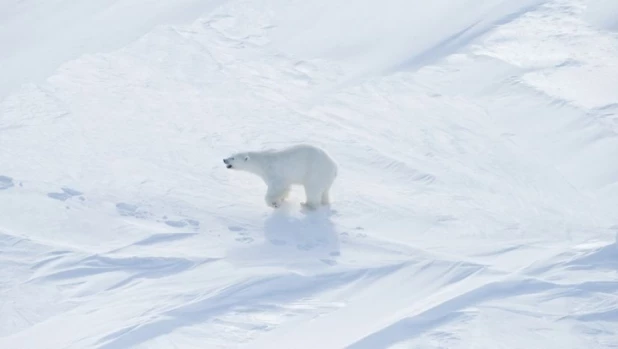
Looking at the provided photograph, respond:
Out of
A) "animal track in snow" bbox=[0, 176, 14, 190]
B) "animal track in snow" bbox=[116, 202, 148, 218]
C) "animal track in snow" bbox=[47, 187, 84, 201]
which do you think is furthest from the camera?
"animal track in snow" bbox=[0, 176, 14, 190]

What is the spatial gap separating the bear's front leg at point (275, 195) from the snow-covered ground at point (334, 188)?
0.41ft

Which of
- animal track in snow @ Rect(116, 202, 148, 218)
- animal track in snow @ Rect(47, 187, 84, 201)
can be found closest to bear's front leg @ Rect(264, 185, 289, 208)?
animal track in snow @ Rect(116, 202, 148, 218)

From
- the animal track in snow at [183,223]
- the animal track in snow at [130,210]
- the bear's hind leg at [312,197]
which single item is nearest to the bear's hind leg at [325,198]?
the bear's hind leg at [312,197]

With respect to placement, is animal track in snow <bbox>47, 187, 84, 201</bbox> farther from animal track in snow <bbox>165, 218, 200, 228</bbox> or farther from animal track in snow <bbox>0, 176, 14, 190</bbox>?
animal track in snow <bbox>165, 218, 200, 228</bbox>

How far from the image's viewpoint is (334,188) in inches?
360

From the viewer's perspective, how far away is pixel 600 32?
1305cm

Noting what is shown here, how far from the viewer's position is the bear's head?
8570mm

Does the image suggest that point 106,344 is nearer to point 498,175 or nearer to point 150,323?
point 150,323

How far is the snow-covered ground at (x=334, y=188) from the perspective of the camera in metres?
7.39

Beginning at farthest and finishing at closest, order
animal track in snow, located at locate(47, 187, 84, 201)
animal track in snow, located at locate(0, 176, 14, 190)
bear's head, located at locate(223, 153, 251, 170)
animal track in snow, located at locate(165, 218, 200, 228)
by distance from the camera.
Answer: animal track in snow, located at locate(0, 176, 14, 190) < animal track in snow, located at locate(47, 187, 84, 201) < animal track in snow, located at locate(165, 218, 200, 228) < bear's head, located at locate(223, 153, 251, 170)

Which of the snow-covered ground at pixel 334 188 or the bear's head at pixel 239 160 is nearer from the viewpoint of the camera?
the snow-covered ground at pixel 334 188

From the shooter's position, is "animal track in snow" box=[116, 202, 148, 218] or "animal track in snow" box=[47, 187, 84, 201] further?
"animal track in snow" box=[47, 187, 84, 201]

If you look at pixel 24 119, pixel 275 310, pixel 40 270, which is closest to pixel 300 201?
pixel 275 310

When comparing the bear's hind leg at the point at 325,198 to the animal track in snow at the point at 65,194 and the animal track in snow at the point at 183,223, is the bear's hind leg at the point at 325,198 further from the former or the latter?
the animal track in snow at the point at 65,194
